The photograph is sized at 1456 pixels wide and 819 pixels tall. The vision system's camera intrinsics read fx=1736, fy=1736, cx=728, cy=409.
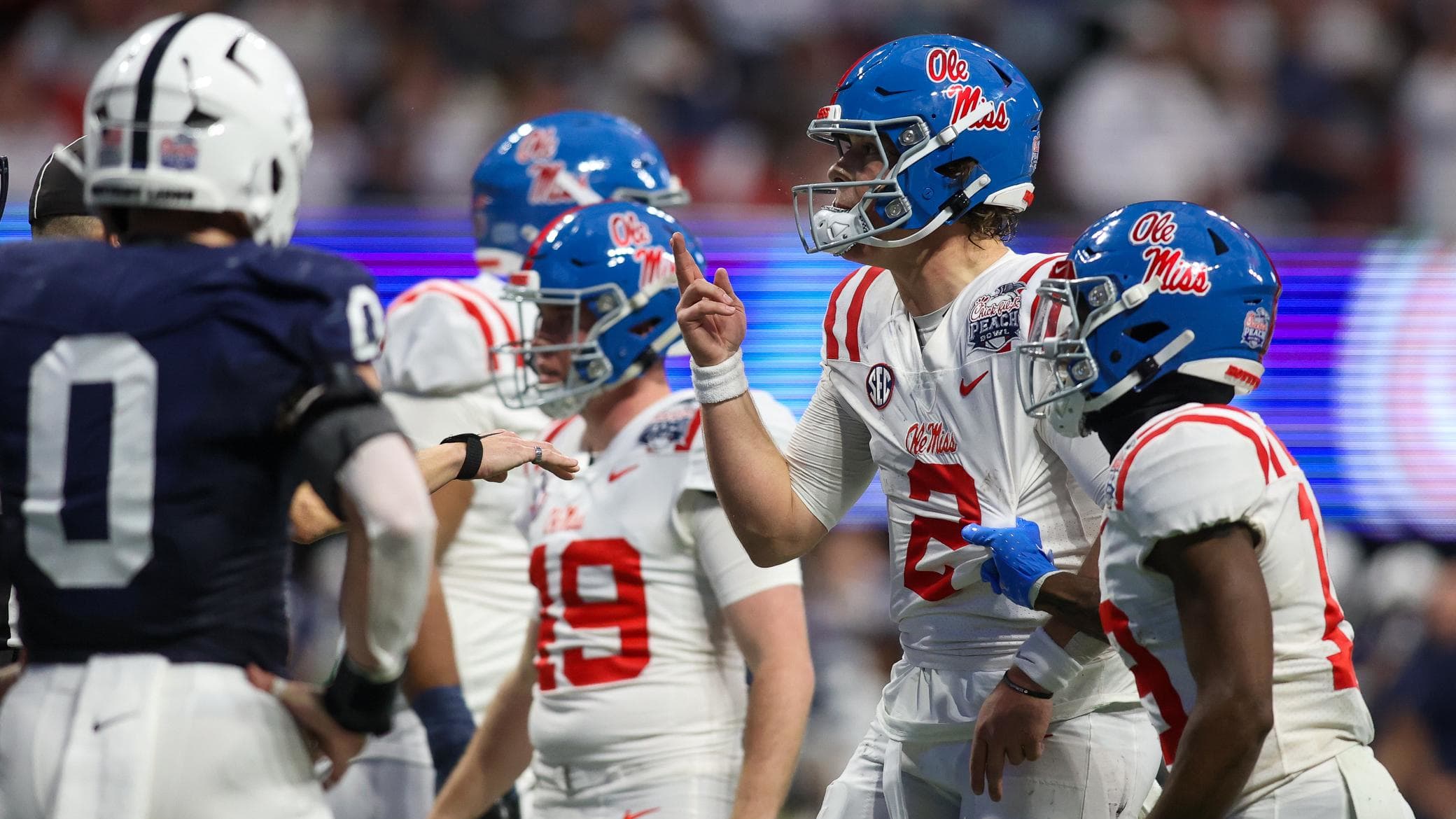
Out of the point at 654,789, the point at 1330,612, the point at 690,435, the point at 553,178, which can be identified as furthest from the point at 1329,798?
the point at 553,178

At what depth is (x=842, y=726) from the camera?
8.42 m

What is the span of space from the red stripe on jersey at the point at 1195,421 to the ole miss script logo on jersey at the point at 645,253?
1856 millimetres

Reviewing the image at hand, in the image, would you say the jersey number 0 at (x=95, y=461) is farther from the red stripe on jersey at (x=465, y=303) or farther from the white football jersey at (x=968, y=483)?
the red stripe on jersey at (x=465, y=303)

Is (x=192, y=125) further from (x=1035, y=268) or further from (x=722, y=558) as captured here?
(x=722, y=558)

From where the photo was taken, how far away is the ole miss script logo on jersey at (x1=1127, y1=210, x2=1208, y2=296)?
3.06 metres

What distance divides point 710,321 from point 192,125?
130cm

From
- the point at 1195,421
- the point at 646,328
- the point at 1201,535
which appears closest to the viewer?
the point at 1201,535

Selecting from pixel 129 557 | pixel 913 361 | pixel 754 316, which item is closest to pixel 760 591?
pixel 913 361

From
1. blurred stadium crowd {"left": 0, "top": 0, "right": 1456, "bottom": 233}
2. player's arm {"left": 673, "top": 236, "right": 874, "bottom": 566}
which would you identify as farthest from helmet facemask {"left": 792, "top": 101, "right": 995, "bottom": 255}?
blurred stadium crowd {"left": 0, "top": 0, "right": 1456, "bottom": 233}

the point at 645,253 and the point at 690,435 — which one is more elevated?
the point at 645,253

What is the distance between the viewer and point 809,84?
10.5 meters

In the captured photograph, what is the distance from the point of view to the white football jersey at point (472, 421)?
16.8 ft

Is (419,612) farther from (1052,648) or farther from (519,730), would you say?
(519,730)

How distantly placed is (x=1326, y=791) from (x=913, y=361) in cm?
122
